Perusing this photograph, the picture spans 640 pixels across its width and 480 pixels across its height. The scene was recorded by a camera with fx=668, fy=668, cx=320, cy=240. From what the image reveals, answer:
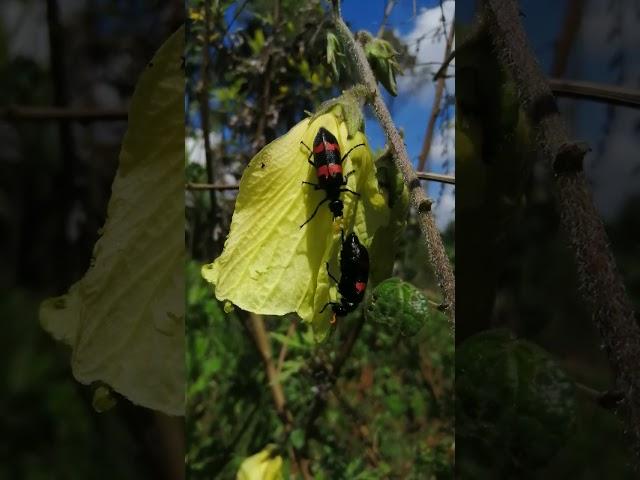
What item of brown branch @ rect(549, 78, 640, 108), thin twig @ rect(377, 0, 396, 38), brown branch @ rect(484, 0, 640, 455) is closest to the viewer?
brown branch @ rect(484, 0, 640, 455)

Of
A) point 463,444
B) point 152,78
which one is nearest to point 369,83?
point 152,78

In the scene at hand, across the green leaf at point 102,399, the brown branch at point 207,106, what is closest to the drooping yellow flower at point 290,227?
the green leaf at point 102,399

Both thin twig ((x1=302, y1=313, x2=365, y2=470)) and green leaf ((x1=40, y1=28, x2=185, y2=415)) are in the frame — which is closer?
green leaf ((x1=40, y1=28, x2=185, y2=415))

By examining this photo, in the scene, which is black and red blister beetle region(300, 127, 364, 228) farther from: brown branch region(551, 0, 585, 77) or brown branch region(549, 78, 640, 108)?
brown branch region(551, 0, 585, 77)

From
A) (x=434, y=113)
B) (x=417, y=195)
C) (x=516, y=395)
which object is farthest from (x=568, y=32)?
(x=516, y=395)

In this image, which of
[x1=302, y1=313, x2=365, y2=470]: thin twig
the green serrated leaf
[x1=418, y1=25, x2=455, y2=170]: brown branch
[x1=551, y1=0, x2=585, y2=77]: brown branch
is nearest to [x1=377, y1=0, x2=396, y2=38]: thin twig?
[x1=418, y1=25, x2=455, y2=170]: brown branch

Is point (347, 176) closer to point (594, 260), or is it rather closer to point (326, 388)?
point (594, 260)
